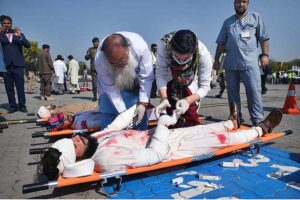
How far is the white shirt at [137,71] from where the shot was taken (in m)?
3.42

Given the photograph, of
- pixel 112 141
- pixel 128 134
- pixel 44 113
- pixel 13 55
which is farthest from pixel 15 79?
pixel 112 141

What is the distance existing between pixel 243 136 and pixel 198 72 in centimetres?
101

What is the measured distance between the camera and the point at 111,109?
158 inches

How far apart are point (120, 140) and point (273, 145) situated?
2.11 m

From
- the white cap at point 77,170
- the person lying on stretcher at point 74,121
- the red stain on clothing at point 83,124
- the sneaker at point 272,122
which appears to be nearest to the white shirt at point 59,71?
the person lying on stretcher at point 74,121

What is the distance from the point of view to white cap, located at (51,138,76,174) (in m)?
2.41

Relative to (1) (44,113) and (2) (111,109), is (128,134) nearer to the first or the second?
(2) (111,109)

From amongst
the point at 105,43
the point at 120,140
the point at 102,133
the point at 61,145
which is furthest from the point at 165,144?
the point at 105,43

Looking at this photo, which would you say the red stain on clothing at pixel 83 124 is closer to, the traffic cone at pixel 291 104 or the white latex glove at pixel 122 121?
the white latex glove at pixel 122 121

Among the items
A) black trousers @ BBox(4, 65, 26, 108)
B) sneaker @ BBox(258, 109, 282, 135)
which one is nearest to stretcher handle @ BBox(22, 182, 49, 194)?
sneaker @ BBox(258, 109, 282, 135)

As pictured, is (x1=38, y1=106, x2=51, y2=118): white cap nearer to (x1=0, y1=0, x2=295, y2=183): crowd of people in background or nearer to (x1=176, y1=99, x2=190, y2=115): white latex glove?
(x1=0, y1=0, x2=295, y2=183): crowd of people in background

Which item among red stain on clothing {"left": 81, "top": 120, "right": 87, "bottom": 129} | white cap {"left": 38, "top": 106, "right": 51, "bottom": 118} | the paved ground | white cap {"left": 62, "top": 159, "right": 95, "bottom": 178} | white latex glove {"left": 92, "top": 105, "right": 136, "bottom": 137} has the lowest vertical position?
the paved ground

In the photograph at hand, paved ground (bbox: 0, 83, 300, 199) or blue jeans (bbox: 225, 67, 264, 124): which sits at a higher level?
blue jeans (bbox: 225, 67, 264, 124)

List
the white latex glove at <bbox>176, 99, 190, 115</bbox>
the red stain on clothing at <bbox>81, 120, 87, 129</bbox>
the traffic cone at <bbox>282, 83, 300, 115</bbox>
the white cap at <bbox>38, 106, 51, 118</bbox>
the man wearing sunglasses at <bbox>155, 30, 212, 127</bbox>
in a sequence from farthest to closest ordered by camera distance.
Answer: the traffic cone at <bbox>282, 83, 300, 115</bbox> < the white cap at <bbox>38, 106, 51, 118</bbox> < the red stain on clothing at <bbox>81, 120, 87, 129</bbox> < the white latex glove at <bbox>176, 99, 190, 115</bbox> < the man wearing sunglasses at <bbox>155, 30, 212, 127</bbox>
